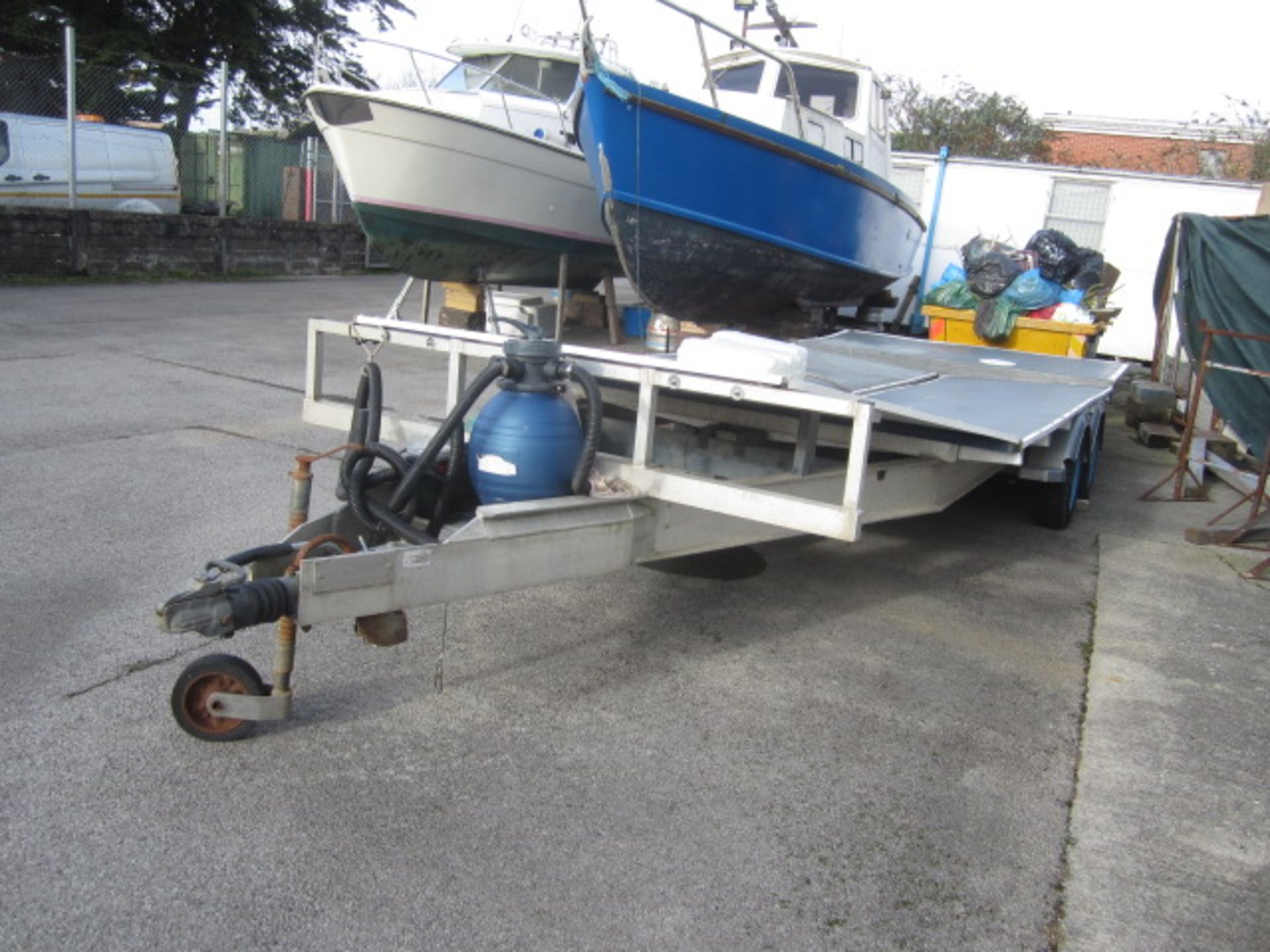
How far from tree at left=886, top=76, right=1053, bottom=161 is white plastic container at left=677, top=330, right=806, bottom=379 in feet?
92.1

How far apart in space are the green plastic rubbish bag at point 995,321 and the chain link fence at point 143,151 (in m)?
11.8

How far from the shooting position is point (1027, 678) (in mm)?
4379

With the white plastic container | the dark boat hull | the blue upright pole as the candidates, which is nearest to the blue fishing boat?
the dark boat hull

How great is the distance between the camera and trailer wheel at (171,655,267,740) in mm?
3301

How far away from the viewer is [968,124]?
99.3 ft

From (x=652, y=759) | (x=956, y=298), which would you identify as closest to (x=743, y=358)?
(x=652, y=759)

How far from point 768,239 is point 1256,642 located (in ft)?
17.3

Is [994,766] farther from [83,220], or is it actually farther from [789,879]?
[83,220]

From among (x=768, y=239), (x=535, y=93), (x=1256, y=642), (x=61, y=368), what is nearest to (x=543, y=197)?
(x=535, y=93)

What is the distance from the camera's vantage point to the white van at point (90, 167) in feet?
51.4

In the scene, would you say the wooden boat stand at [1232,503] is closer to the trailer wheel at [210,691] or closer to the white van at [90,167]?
the trailer wheel at [210,691]

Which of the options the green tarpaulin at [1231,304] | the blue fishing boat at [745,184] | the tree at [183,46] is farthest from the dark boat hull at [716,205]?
the tree at [183,46]

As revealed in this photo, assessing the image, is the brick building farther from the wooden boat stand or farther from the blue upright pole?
the wooden boat stand

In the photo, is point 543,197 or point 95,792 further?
point 543,197
